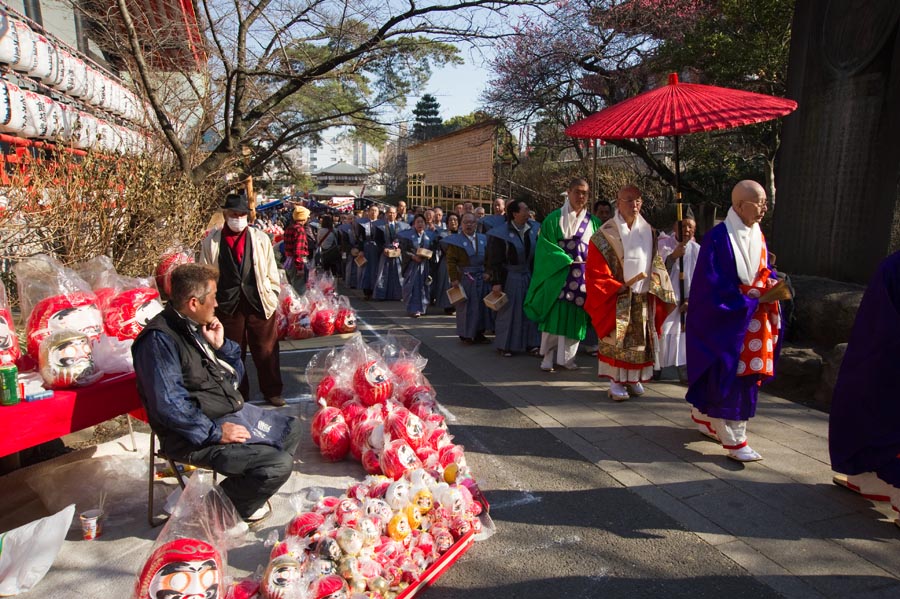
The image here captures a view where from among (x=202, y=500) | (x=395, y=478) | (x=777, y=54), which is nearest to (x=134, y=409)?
(x=202, y=500)

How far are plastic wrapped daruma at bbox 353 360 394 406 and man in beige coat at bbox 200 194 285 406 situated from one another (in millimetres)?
1087

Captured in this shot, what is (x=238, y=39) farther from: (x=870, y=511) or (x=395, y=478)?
(x=870, y=511)

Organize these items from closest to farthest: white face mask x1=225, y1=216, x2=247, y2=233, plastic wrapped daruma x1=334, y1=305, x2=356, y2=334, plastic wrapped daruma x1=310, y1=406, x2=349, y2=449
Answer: plastic wrapped daruma x1=310, y1=406, x2=349, y2=449 → white face mask x1=225, y1=216, x2=247, y2=233 → plastic wrapped daruma x1=334, y1=305, x2=356, y2=334

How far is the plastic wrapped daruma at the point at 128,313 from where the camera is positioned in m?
3.88

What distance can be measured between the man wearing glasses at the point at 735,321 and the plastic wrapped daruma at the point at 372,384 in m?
2.11

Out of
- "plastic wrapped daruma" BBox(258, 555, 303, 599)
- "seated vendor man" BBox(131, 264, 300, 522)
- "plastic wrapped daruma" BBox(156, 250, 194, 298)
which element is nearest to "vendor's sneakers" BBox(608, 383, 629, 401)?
"seated vendor man" BBox(131, 264, 300, 522)

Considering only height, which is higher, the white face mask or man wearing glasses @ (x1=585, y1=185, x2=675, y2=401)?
the white face mask

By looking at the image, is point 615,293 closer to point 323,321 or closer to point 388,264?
point 323,321

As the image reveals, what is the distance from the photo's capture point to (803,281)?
20.8ft

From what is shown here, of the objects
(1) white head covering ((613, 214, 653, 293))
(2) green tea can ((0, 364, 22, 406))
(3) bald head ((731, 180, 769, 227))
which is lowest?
(2) green tea can ((0, 364, 22, 406))

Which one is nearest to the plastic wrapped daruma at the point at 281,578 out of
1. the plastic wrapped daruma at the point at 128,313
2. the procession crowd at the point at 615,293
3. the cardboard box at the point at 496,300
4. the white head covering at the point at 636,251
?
the plastic wrapped daruma at the point at 128,313

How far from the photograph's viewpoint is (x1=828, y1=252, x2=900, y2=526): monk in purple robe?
328 cm

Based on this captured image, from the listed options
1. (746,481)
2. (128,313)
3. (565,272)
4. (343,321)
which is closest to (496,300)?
(565,272)

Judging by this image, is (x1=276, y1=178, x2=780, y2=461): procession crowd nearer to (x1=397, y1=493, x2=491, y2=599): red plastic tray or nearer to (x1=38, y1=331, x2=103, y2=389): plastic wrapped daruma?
(x1=397, y1=493, x2=491, y2=599): red plastic tray
